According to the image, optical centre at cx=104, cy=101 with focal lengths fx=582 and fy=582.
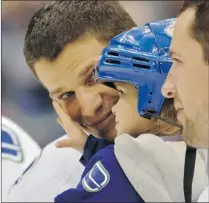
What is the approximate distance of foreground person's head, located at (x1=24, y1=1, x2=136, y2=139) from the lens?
105cm

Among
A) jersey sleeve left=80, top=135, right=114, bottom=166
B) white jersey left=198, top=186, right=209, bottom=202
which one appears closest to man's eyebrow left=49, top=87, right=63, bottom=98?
jersey sleeve left=80, top=135, right=114, bottom=166

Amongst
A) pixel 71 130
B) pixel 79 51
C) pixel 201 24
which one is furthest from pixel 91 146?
pixel 201 24

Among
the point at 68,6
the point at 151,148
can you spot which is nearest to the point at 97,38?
the point at 68,6

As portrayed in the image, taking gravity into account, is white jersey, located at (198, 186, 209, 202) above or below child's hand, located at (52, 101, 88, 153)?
below

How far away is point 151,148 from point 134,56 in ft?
0.53

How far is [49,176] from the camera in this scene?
118 cm

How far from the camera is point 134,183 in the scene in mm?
1007

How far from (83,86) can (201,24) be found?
29 cm

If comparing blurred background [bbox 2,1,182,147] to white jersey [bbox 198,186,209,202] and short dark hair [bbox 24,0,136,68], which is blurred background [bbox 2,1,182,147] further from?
white jersey [bbox 198,186,209,202]

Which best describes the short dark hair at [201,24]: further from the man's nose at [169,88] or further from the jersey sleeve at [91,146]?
the jersey sleeve at [91,146]

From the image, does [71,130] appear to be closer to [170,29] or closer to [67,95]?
[67,95]

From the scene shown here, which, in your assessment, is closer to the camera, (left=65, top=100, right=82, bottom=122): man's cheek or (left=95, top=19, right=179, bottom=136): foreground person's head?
(left=95, top=19, right=179, bottom=136): foreground person's head

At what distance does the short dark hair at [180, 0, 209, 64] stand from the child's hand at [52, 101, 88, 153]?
312mm

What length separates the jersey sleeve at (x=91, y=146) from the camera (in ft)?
3.51
